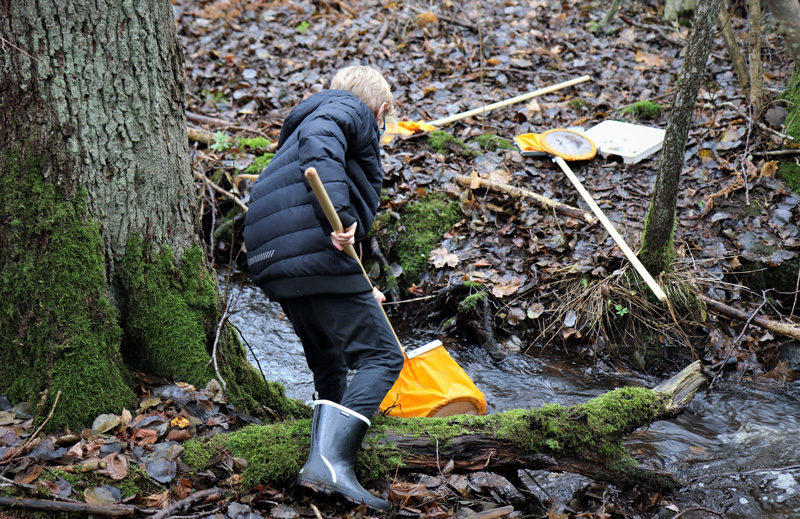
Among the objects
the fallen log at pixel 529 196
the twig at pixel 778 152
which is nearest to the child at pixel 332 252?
the fallen log at pixel 529 196

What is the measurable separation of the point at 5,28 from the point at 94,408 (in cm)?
150

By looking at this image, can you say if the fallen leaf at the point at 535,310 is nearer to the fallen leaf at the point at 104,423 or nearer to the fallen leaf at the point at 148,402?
the fallen leaf at the point at 148,402

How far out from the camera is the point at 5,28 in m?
2.26

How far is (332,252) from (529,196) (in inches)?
123

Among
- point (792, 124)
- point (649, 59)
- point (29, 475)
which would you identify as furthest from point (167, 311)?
point (649, 59)

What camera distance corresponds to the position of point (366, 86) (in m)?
2.90

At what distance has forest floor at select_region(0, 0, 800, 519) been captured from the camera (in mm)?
2406

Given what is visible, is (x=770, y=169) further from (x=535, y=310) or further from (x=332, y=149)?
(x=332, y=149)

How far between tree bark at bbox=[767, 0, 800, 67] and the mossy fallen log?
149 inches

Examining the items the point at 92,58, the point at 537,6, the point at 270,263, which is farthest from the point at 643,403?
the point at 537,6

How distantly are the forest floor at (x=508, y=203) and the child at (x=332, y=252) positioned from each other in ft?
1.25

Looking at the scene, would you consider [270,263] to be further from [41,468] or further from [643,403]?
[643,403]

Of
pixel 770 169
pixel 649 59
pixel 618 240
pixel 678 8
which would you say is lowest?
pixel 618 240

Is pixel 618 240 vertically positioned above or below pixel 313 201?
below
